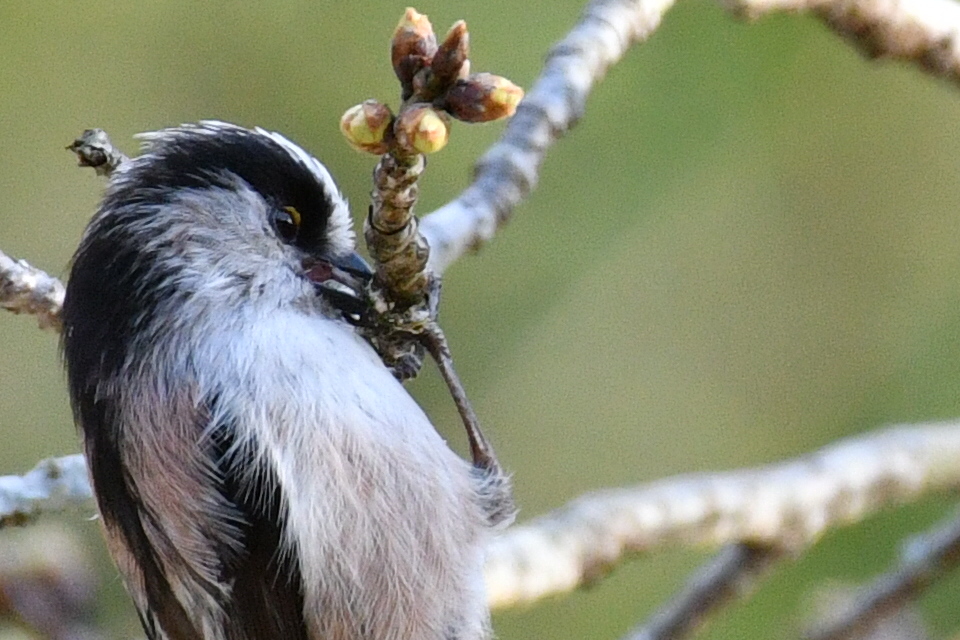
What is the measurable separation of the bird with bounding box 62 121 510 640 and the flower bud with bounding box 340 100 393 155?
24.8 inches

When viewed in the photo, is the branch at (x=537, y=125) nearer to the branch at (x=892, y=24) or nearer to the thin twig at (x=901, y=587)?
A: the branch at (x=892, y=24)

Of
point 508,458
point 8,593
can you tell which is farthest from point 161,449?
point 508,458

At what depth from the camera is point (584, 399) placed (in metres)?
4.94

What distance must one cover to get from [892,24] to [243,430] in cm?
136

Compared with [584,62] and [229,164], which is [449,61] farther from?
[584,62]

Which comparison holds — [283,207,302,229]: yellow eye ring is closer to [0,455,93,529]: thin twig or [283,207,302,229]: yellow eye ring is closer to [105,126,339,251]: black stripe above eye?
[105,126,339,251]: black stripe above eye

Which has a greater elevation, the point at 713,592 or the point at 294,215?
the point at 294,215

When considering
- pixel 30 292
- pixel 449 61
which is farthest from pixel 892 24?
pixel 30 292

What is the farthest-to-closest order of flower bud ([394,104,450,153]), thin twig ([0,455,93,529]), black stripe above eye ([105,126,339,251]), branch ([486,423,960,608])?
branch ([486,423,960,608]) < black stripe above eye ([105,126,339,251]) < thin twig ([0,455,93,529]) < flower bud ([394,104,450,153])

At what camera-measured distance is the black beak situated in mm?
2363

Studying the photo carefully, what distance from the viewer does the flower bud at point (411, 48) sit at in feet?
5.47

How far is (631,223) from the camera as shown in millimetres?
4938

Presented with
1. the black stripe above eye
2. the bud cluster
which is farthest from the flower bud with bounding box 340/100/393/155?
the black stripe above eye

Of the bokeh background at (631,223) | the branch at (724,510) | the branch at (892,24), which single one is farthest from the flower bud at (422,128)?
the bokeh background at (631,223)
